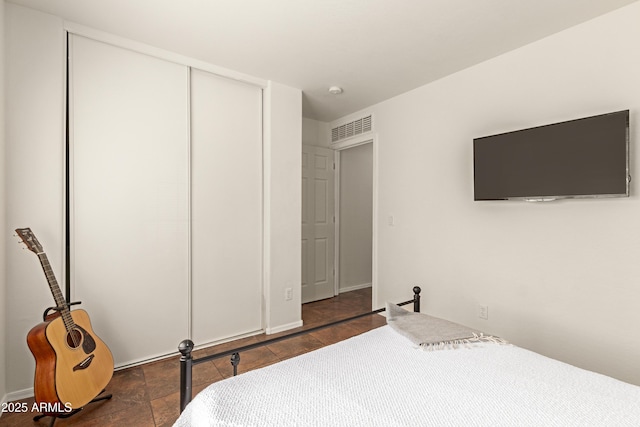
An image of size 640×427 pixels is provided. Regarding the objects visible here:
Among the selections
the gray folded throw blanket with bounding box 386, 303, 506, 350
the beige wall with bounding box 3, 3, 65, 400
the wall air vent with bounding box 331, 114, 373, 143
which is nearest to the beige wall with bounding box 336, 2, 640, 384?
the wall air vent with bounding box 331, 114, 373, 143

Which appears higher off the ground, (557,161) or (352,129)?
(352,129)

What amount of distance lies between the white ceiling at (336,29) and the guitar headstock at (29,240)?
148 centimetres

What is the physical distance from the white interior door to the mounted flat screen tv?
221 cm

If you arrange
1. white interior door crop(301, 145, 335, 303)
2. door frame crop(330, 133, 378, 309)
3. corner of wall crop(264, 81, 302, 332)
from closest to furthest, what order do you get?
1. corner of wall crop(264, 81, 302, 332)
2. door frame crop(330, 133, 378, 309)
3. white interior door crop(301, 145, 335, 303)

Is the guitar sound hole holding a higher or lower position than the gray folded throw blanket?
lower

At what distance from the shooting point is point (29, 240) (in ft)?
6.24

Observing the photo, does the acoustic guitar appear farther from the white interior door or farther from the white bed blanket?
the white interior door

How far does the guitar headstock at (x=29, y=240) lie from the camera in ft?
6.18

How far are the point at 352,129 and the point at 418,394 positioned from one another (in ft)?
11.3

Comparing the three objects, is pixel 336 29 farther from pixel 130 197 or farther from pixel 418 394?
pixel 418 394

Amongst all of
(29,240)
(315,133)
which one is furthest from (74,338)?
(315,133)

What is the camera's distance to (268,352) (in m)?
2.73

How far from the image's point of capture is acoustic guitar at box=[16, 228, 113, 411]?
175 centimetres

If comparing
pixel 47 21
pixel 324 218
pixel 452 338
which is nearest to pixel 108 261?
pixel 47 21
